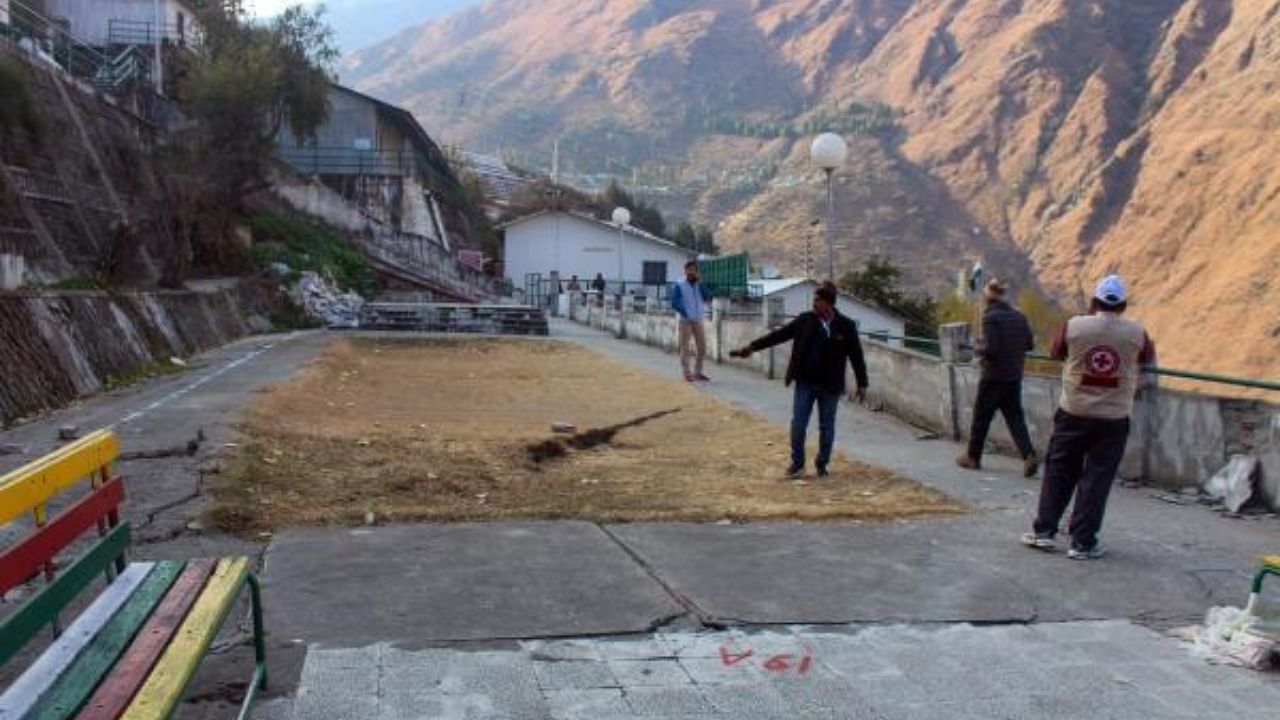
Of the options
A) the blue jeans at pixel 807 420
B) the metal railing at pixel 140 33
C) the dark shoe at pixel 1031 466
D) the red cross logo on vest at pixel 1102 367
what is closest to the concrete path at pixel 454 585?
the red cross logo on vest at pixel 1102 367

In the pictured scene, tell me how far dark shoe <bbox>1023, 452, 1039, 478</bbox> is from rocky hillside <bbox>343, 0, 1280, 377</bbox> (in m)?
54.9

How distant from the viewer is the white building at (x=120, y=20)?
4456 cm

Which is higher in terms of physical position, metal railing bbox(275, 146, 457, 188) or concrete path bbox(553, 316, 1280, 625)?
metal railing bbox(275, 146, 457, 188)

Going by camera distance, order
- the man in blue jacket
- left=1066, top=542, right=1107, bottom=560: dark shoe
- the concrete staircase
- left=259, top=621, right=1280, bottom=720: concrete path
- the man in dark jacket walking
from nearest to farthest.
Result: 1. left=259, top=621, right=1280, bottom=720: concrete path
2. left=1066, top=542, right=1107, bottom=560: dark shoe
3. the man in dark jacket walking
4. the man in blue jacket
5. the concrete staircase

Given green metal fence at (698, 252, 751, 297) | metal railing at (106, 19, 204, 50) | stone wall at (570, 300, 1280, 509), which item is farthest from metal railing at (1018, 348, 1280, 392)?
metal railing at (106, 19, 204, 50)

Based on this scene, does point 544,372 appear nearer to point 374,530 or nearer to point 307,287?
point 374,530

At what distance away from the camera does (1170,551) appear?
23.1 feet

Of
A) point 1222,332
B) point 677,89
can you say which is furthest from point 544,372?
point 677,89

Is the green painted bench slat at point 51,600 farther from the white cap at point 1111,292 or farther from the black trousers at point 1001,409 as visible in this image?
the black trousers at point 1001,409

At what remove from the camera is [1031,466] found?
9.83m

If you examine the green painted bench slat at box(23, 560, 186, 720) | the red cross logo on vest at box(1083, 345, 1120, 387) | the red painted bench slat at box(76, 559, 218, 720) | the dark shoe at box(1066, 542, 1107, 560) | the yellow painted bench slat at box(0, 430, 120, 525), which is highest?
the red cross logo on vest at box(1083, 345, 1120, 387)

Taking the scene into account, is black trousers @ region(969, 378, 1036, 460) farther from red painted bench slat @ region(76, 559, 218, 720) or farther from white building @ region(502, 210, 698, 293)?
white building @ region(502, 210, 698, 293)

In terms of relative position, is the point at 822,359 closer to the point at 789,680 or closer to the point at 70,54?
the point at 789,680

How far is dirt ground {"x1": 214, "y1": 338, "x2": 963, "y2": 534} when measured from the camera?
7.80 metres
